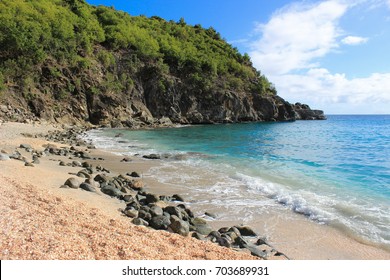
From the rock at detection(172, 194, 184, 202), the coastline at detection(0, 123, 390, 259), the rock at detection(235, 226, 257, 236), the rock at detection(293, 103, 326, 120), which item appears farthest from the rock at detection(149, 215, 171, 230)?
the rock at detection(293, 103, 326, 120)

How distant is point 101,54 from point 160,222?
201 ft

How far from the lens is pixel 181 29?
307 feet

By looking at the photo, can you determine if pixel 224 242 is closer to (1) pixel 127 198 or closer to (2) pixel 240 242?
(2) pixel 240 242

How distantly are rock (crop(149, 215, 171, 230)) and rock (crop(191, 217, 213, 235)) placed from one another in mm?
887

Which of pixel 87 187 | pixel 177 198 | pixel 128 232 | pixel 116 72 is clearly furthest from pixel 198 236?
pixel 116 72

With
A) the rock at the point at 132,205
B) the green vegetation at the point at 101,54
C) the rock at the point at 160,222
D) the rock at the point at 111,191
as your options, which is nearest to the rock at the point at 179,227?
the rock at the point at 160,222

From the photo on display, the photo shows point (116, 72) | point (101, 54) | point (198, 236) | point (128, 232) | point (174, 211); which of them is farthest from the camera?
point (116, 72)

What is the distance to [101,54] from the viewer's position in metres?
61.8

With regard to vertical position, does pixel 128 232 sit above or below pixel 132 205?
above

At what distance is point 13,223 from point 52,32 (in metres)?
56.2

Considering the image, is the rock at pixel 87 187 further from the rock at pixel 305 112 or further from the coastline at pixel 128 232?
the rock at pixel 305 112

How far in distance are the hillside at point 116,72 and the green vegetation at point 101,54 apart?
0.57ft
